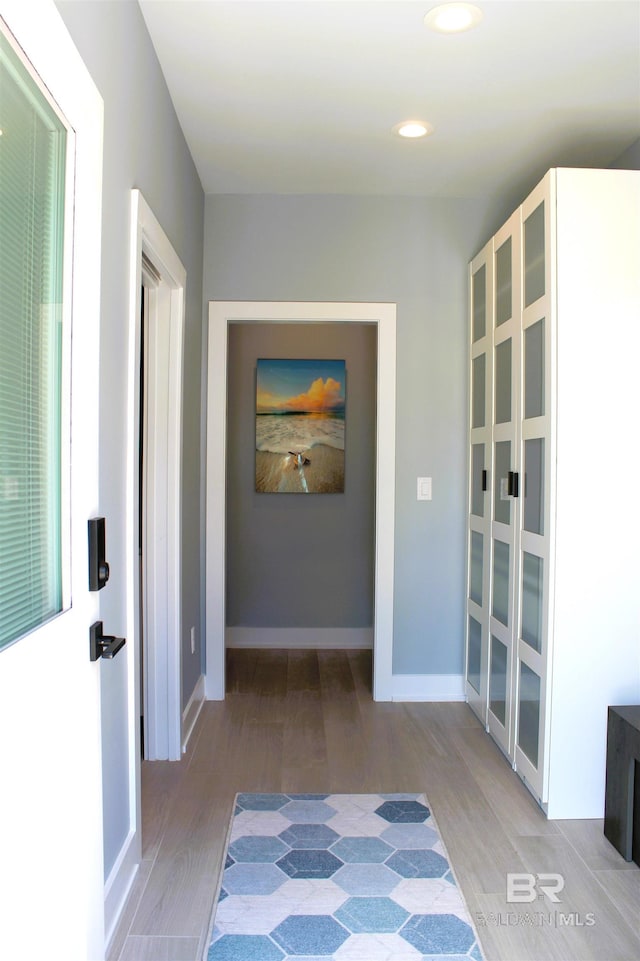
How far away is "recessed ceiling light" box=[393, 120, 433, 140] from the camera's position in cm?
284

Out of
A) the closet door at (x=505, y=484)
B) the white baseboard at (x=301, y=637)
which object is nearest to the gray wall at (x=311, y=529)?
the white baseboard at (x=301, y=637)

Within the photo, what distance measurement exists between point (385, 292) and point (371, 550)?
1.95m

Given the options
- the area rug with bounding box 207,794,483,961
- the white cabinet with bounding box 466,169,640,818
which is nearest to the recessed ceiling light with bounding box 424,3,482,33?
the white cabinet with bounding box 466,169,640,818

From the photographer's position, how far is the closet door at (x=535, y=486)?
96.7 inches

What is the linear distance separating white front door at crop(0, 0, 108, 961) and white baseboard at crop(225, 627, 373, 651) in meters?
3.28

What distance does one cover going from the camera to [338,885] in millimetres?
2090

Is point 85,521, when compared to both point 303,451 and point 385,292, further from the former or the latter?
point 303,451

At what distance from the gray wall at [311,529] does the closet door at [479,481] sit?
132 centimetres


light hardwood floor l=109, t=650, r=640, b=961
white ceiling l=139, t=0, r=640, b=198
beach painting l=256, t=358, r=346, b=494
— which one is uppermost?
white ceiling l=139, t=0, r=640, b=198

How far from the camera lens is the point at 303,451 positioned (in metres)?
4.85

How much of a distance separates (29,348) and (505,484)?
217cm

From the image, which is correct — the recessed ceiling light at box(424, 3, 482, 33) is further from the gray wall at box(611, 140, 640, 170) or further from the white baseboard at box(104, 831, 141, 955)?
the white baseboard at box(104, 831, 141, 955)

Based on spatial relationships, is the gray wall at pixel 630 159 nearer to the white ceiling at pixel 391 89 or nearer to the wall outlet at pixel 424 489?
the white ceiling at pixel 391 89

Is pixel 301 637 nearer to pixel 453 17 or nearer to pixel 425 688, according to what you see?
pixel 425 688
